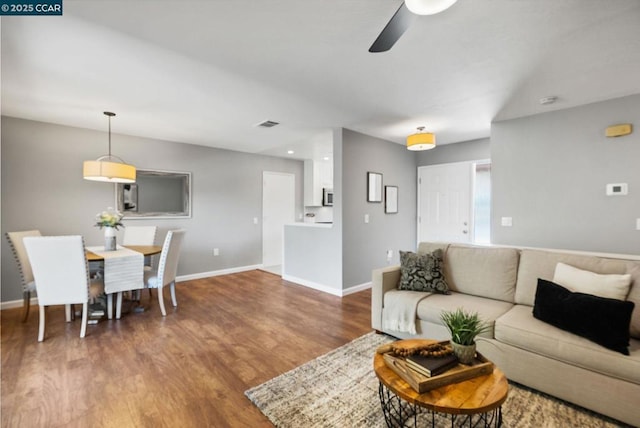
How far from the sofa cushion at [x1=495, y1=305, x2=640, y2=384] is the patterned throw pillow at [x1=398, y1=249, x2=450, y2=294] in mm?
614

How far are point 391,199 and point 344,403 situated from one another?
3676 millimetres

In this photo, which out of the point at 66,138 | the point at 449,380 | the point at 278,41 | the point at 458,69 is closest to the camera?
the point at 449,380

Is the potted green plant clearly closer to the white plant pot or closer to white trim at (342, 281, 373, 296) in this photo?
white trim at (342, 281, 373, 296)

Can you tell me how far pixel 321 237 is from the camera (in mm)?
4387

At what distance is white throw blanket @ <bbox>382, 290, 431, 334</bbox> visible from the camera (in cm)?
248

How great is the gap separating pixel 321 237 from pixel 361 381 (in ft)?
8.28

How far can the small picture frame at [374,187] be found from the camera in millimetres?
4512

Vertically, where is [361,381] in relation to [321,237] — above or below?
below

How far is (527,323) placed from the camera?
1.97m

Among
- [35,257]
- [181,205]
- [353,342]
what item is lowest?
[353,342]

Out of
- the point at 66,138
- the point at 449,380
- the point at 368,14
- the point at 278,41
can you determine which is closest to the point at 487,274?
the point at 449,380

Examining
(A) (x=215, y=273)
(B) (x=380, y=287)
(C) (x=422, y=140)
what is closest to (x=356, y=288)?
(B) (x=380, y=287)

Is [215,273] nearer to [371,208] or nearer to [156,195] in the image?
[156,195]

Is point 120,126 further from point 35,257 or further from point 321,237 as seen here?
point 321,237
